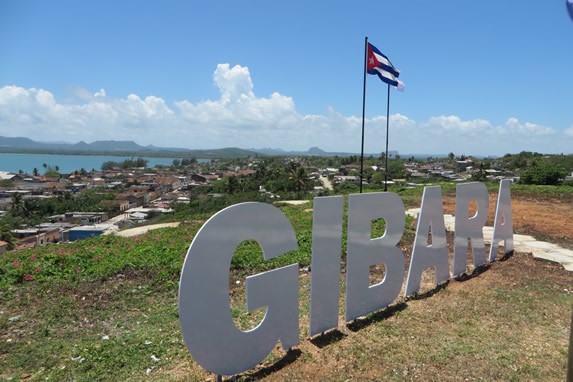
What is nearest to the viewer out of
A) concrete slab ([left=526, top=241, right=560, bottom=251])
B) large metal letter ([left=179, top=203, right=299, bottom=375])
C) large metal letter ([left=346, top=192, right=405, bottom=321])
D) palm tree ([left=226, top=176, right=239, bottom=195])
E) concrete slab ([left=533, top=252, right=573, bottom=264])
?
large metal letter ([left=179, top=203, right=299, bottom=375])

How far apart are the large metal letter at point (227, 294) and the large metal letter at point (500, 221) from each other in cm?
568

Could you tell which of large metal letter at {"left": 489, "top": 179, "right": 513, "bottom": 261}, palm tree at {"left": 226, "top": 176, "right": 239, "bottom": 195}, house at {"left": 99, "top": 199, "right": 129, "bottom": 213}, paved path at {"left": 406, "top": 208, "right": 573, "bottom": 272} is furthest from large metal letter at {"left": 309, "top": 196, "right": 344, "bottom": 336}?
house at {"left": 99, "top": 199, "right": 129, "bottom": 213}

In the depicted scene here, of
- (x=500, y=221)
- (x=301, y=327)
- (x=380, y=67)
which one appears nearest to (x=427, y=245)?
(x=301, y=327)

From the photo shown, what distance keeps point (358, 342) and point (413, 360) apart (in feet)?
2.21

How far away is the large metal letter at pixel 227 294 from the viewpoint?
337 cm

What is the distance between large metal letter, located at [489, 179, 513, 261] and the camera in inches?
311

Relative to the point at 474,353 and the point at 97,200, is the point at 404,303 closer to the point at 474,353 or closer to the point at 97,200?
the point at 474,353

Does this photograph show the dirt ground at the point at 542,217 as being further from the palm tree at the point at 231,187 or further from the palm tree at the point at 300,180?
the palm tree at the point at 231,187

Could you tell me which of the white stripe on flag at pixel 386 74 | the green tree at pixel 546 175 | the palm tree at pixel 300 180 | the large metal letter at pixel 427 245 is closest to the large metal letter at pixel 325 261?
the large metal letter at pixel 427 245

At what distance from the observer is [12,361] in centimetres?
414

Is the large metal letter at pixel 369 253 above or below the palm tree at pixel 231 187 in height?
above

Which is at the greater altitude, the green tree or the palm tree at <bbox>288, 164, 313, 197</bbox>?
the green tree

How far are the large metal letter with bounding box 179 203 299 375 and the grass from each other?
1.03 feet

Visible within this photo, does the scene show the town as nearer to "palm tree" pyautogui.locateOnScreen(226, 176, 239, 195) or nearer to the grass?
"palm tree" pyautogui.locateOnScreen(226, 176, 239, 195)
